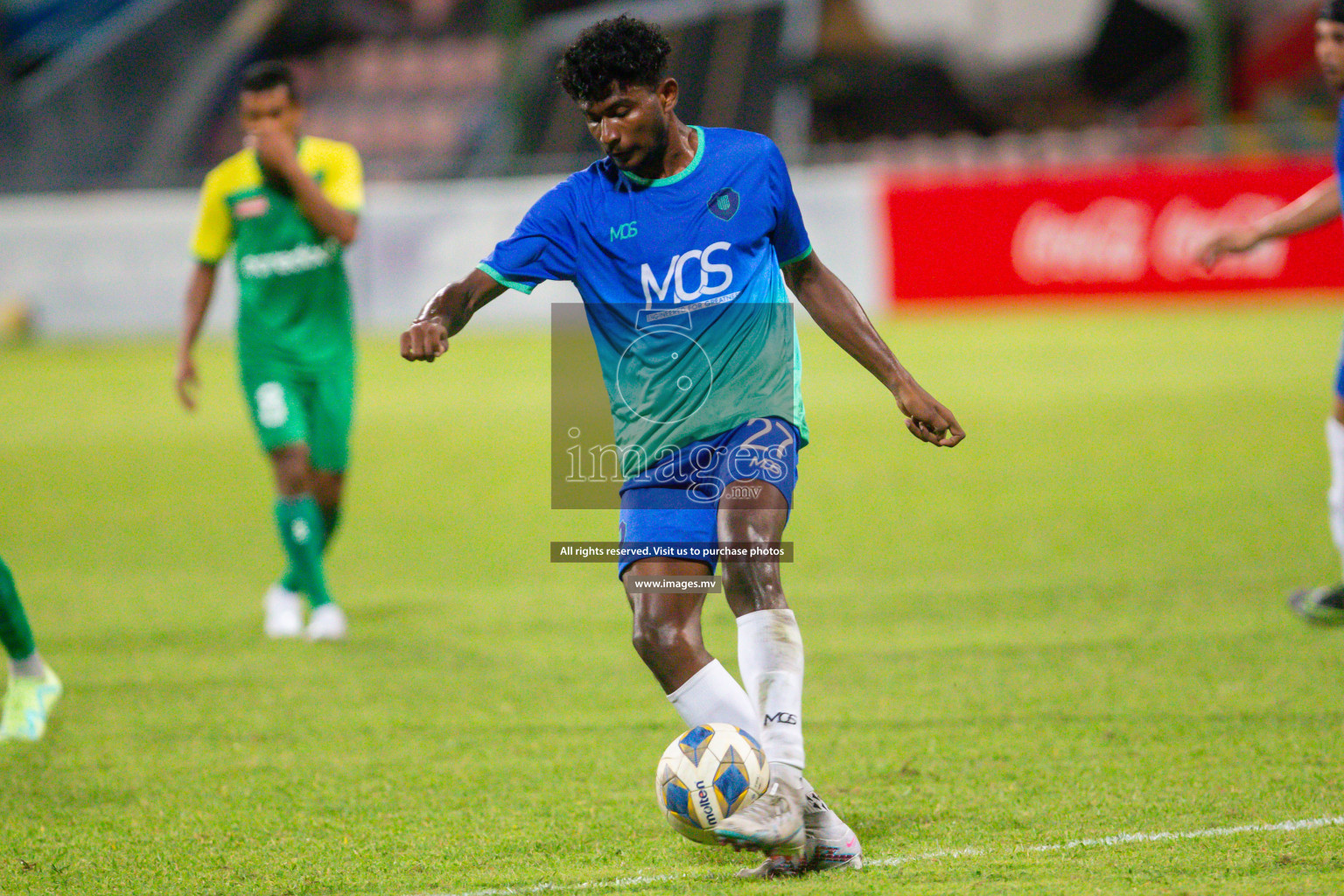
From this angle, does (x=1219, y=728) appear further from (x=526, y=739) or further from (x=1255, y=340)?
(x=1255, y=340)

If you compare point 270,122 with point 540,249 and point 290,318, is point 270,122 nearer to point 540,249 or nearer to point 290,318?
point 290,318

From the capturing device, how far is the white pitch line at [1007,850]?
3.62 metres

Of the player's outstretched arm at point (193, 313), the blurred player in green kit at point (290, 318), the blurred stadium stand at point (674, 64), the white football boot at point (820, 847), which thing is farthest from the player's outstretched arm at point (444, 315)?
the blurred stadium stand at point (674, 64)

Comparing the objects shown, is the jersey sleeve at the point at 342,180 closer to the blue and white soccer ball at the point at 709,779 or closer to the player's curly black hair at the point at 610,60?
the player's curly black hair at the point at 610,60

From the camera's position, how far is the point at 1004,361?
16547mm

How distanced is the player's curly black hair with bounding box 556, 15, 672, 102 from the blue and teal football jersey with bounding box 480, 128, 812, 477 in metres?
0.27

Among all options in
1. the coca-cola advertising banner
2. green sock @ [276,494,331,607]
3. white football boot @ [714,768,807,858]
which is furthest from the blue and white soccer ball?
the coca-cola advertising banner

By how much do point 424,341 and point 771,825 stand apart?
4.61ft

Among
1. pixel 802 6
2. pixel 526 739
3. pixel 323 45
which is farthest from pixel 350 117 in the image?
pixel 526 739

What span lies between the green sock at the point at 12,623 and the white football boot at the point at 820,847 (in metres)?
2.85

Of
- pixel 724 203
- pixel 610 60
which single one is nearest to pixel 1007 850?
pixel 724 203

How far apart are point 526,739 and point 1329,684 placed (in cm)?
289

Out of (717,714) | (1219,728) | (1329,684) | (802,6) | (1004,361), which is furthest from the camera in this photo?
(802,6)

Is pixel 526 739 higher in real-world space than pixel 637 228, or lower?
lower
